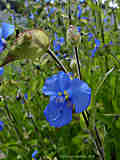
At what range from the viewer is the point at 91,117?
438mm

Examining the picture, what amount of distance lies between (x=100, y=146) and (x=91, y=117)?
0.29 feet

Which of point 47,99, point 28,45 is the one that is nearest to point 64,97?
point 28,45

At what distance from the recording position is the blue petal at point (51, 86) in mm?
478

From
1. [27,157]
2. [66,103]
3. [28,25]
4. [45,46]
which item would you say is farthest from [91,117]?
[28,25]

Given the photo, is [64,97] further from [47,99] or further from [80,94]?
[47,99]

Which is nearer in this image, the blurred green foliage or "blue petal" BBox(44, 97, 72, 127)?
"blue petal" BBox(44, 97, 72, 127)

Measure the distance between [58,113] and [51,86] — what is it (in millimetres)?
73

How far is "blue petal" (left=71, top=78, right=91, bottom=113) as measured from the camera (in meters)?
0.41

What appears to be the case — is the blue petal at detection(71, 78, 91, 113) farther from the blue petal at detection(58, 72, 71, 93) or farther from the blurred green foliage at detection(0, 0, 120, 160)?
the blurred green foliage at detection(0, 0, 120, 160)

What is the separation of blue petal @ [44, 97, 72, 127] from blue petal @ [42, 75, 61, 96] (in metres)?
0.03

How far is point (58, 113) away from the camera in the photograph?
0.44 meters

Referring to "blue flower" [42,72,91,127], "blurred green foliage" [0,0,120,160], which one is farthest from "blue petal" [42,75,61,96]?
"blurred green foliage" [0,0,120,160]

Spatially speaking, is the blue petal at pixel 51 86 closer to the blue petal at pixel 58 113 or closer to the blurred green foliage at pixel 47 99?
the blue petal at pixel 58 113

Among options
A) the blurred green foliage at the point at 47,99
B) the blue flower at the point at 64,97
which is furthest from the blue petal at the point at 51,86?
the blurred green foliage at the point at 47,99
